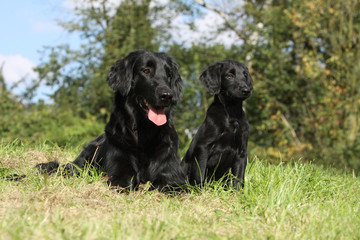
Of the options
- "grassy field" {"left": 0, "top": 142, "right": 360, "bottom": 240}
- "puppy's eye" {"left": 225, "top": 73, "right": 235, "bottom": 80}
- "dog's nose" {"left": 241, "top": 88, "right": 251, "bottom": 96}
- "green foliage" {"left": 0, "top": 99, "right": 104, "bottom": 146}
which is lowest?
"green foliage" {"left": 0, "top": 99, "right": 104, "bottom": 146}

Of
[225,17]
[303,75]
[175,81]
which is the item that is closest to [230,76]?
[175,81]

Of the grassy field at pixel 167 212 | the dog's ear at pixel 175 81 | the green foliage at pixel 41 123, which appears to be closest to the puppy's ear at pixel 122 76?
the dog's ear at pixel 175 81

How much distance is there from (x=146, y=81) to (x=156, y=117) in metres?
0.30

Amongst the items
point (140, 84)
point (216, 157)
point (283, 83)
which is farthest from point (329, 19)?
point (140, 84)

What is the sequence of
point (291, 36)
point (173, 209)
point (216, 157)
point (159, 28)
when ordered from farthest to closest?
point (159, 28), point (291, 36), point (216, 157), point (173, 209)

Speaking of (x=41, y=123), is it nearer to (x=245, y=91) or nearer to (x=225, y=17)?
(x=225, y=17)

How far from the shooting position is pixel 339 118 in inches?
386

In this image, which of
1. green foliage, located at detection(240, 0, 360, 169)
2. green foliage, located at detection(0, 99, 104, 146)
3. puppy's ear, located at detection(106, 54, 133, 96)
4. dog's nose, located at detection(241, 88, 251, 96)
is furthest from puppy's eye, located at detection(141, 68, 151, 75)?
green foliage, located at detection(240, 0, 360, 169)

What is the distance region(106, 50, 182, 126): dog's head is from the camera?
307 cm

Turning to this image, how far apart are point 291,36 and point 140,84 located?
343 inches

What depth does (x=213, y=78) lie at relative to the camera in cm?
411

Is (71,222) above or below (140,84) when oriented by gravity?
A: below

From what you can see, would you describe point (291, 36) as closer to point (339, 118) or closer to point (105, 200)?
point (339, 118)

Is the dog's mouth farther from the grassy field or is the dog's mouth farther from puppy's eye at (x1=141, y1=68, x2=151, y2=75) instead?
the grassy field
